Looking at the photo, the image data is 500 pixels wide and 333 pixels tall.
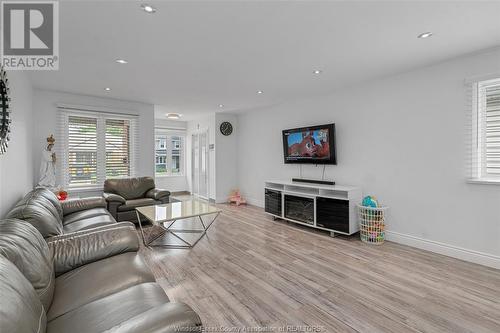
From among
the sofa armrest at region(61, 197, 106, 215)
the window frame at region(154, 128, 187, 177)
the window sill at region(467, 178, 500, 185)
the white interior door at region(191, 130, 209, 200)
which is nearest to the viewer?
the window sill at region(467, 178, 500, 185)

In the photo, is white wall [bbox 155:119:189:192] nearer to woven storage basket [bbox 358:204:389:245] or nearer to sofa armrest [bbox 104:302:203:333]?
woven storage basket [bbox 358:204:389:245]

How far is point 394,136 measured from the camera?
3410 millimetres

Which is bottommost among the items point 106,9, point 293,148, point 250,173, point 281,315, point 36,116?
point 281,315

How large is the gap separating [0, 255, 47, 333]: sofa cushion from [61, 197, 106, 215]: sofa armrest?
264 centimetres

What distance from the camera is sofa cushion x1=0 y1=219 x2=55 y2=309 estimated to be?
1230 mm

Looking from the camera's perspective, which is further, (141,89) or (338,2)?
(141,89)

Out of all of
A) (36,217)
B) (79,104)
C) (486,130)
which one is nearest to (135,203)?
(79,104)

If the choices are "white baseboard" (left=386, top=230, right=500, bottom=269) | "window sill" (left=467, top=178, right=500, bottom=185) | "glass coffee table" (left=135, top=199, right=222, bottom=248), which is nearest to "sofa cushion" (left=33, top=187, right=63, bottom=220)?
"glass coffee table" (left=135, top=199, right=222, bottom=248)

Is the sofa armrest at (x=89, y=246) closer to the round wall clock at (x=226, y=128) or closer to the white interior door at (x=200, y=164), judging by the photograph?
the round wall clock at (x=226, y=128)

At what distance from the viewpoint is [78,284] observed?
1.46m

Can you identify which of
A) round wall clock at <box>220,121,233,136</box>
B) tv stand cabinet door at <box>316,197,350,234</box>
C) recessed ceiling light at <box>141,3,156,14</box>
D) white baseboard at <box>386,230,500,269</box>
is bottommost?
white baseboard at <box>386,230,500,269</box>

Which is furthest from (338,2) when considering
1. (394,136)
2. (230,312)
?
(230,312)

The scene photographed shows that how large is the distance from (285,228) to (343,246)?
109 cm

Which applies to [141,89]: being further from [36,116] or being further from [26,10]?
[26,10]
